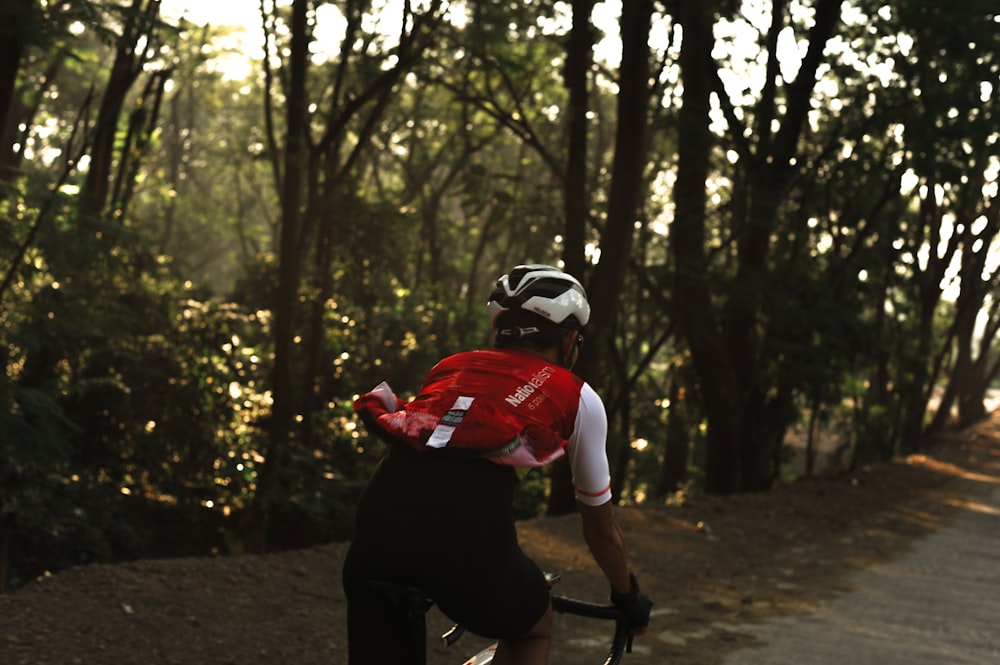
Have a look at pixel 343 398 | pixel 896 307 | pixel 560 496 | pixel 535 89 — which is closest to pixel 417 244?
pixel 535 89

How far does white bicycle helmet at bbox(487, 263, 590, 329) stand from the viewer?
11.2 ft

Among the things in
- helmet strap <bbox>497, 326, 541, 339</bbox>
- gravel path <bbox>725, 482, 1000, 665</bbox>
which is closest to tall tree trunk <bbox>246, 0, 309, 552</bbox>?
gravel path <bbox>725, 482, 1000, 665</bbox>

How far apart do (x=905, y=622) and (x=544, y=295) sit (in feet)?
20.8

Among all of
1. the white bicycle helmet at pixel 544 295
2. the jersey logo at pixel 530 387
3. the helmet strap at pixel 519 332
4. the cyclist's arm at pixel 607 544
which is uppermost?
the white bicycle helmet at pixel 544 295

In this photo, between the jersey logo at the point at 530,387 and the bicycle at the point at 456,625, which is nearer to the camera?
the bicycle at the point at 456,625

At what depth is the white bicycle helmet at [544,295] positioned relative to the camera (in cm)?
341

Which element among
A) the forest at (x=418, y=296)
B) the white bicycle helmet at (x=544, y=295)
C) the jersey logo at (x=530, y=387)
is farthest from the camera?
the forest at (x=418, y=296)

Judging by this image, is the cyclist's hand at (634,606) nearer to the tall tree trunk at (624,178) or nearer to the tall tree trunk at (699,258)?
the tall tree trunk at (624,178)

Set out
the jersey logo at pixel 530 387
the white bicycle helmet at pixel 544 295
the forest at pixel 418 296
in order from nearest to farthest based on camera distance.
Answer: the jersey logo at pixel 530 387 → the white bicycle helmet at pixel 544 295 → the forest at pixel 418 296

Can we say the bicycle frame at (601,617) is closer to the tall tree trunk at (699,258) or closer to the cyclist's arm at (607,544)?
the cyclist's arm at (607,544)

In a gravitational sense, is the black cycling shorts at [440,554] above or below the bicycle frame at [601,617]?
above

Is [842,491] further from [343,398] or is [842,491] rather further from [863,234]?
[343,398]

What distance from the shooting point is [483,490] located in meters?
3.12

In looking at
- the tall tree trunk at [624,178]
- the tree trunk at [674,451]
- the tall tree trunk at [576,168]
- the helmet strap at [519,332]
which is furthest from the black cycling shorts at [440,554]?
the tree trunk at [674,451]
